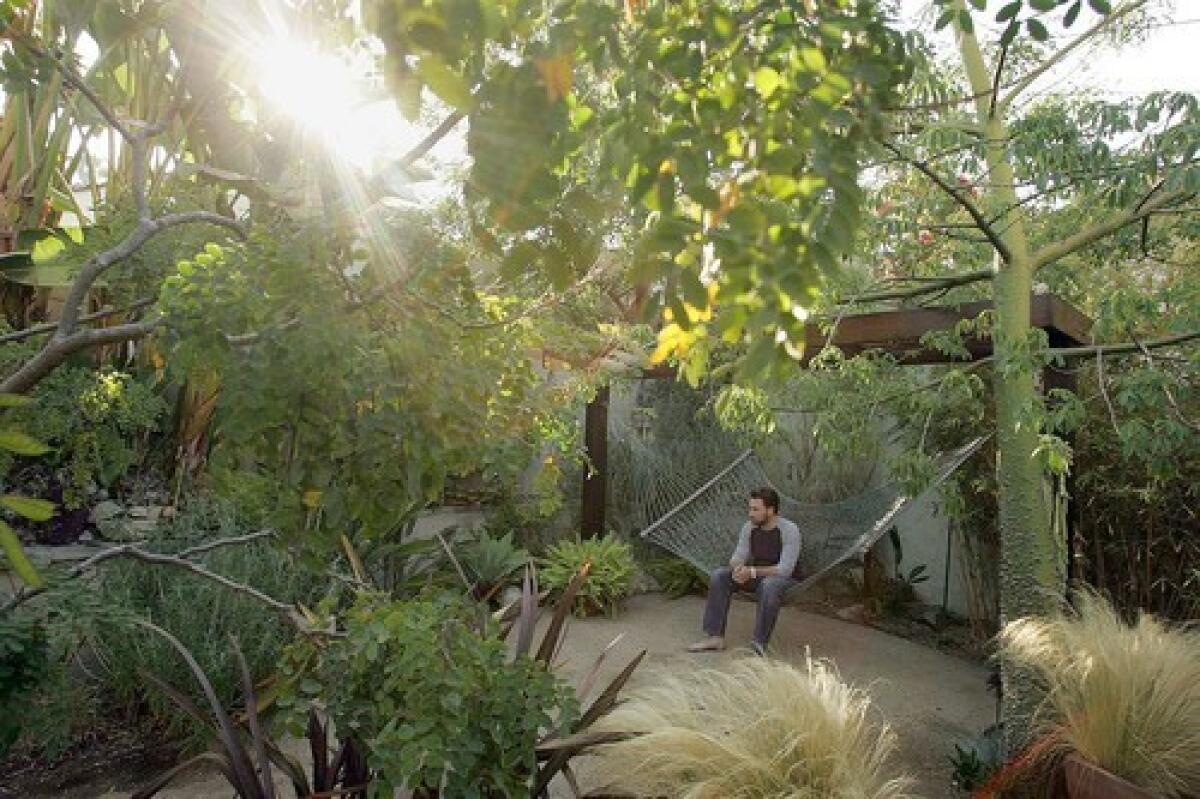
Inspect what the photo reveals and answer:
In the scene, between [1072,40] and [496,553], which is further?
[496,553]

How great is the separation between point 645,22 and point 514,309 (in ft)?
3.61

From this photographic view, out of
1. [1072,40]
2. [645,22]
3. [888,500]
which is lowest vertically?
[888,500]

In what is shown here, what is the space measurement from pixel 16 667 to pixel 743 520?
156 inches

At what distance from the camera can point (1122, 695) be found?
248 centimetres

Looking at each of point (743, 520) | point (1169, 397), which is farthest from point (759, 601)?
point (1169, 397)

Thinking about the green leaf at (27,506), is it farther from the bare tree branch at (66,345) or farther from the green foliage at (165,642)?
the green foliage at (165,642)

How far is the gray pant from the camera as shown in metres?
4.46

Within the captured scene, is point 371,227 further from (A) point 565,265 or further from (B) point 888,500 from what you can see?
(B) point 888,500

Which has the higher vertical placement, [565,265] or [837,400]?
[837,400]

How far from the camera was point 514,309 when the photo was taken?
1924 mm

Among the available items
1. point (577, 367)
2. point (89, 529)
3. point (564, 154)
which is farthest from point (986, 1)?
point (89, 529)

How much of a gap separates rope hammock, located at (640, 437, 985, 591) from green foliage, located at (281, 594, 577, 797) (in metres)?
3.12

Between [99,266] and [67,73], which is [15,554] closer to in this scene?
[99,266]

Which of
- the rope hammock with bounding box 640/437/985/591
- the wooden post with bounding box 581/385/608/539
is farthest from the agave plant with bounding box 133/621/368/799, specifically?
the wooden post with bounding box 581/385/608/539
